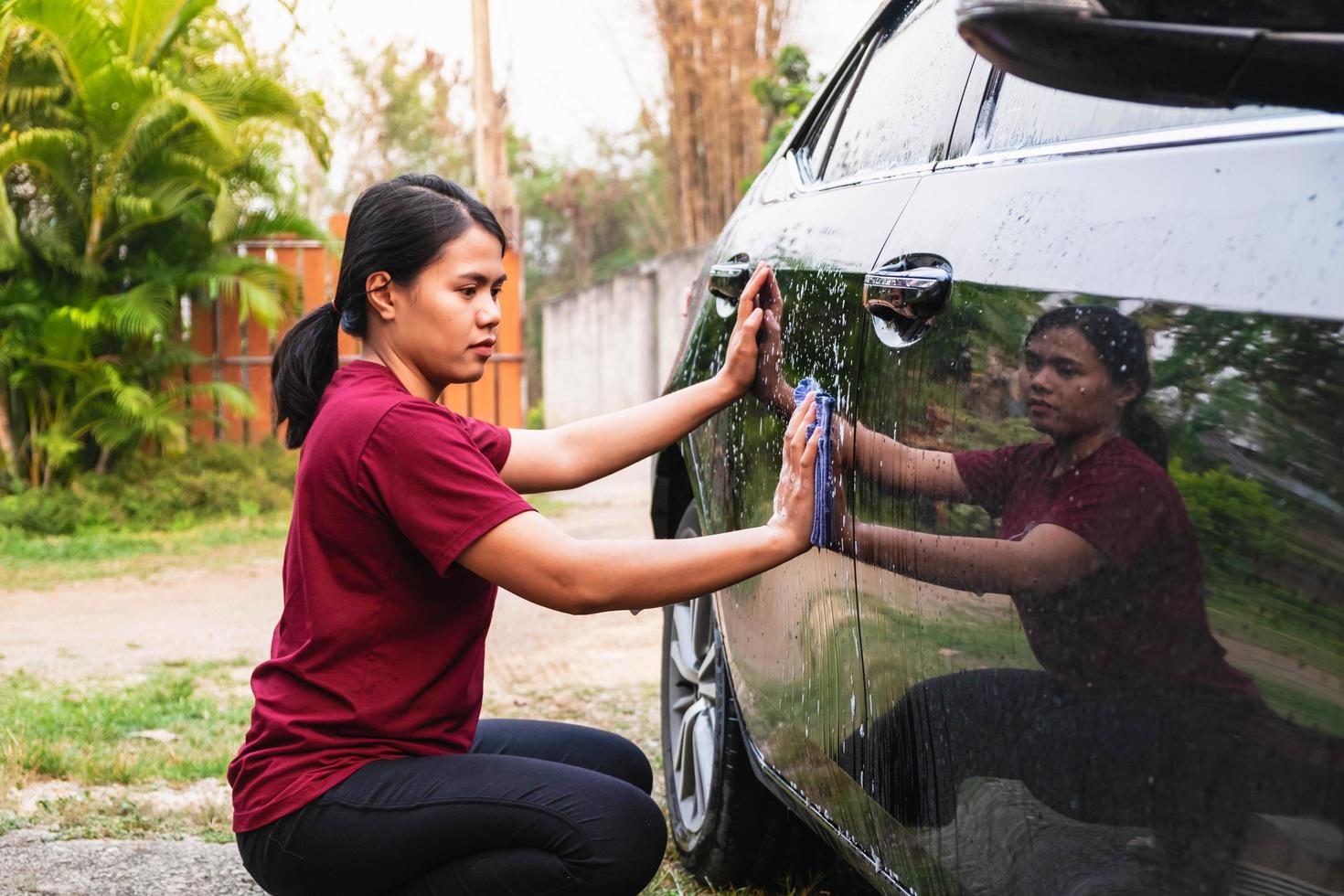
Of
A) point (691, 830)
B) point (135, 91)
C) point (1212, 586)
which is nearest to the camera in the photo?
point (1212, 586)

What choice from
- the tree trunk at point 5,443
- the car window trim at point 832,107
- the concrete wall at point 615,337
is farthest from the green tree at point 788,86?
the car window trim at point 832,107

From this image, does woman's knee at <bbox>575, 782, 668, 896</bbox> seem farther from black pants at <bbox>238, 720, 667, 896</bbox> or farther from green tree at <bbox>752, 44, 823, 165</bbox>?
green tree at <bbox>752, 44, 823, 165</bbox>

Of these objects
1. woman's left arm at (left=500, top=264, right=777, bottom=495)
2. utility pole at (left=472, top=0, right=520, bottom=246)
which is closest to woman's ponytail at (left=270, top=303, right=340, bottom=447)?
woman's left arm at (left=500, top=264, right=777, bottom=495)

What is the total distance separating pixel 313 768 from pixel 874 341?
1.05m

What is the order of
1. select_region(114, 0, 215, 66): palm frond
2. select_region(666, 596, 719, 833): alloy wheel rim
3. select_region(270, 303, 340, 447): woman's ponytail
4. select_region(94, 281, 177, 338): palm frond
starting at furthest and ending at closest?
select_region(114, 0, 215, 66): palm frond → select_region(94, 281, 177, 338): palm frond → select_region(666, 596, 719, 833): alloy wheel rim → select_region(270, 303, 340, 447): woman's ponytail

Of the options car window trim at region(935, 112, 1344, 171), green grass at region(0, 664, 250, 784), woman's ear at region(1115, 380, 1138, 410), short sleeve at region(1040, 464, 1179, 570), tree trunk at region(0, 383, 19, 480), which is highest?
car window trim at region(935, 112, 1344, 171)

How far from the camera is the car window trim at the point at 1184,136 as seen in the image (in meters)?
1.11

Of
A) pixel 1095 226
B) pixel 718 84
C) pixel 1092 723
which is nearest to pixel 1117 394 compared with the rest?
pixel 1095 226

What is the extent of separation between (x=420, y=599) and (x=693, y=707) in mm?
966

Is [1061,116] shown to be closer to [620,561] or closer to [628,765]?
[620,561]

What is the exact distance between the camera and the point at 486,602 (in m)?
2.30

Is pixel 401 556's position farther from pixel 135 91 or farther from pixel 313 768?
pixel 135 91

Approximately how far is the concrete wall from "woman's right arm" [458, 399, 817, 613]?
915cm

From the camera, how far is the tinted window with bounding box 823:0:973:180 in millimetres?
2004
